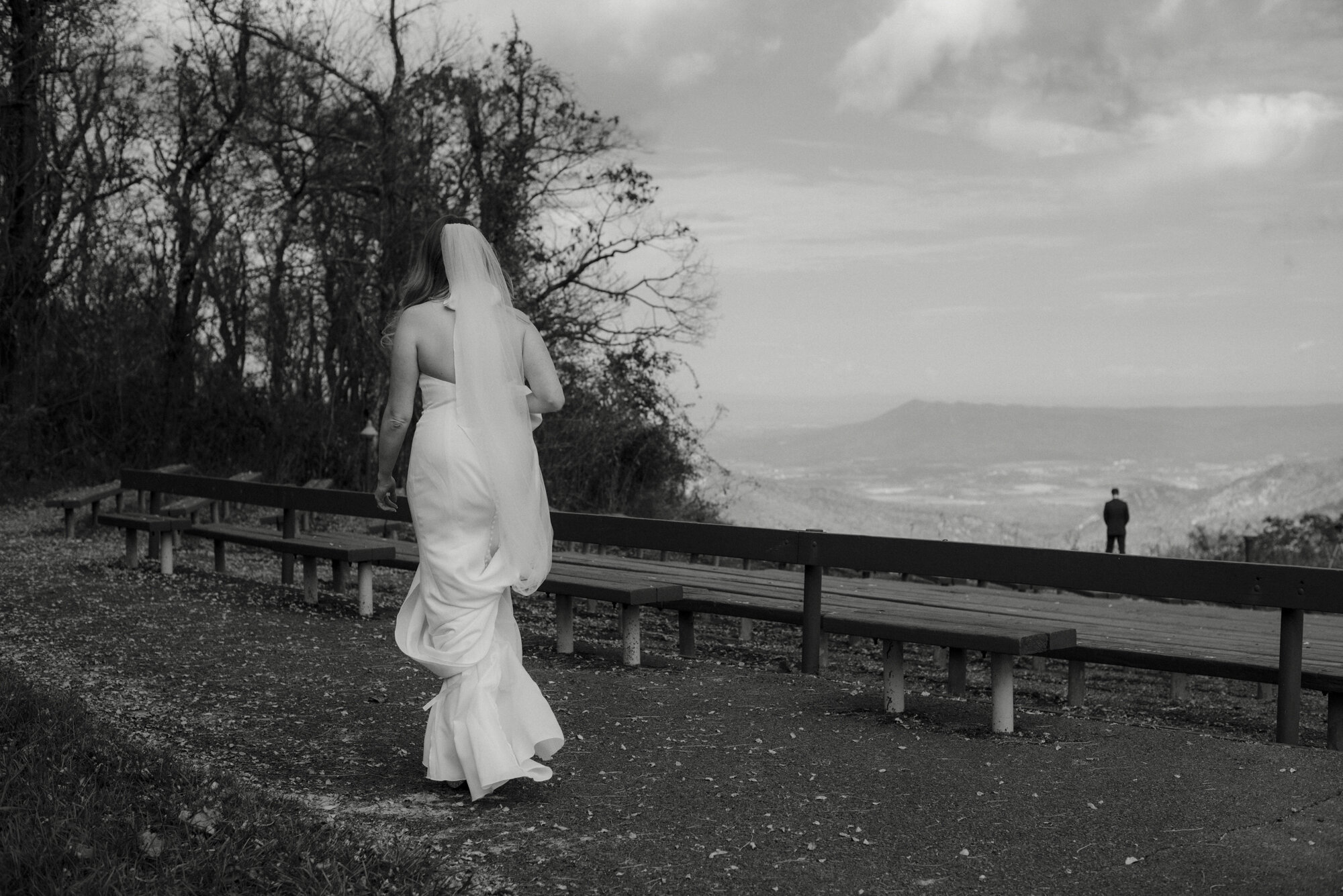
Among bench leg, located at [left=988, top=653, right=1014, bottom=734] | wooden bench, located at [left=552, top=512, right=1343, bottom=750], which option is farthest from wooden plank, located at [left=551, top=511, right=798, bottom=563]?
bench leg, located at [left=988, top=653, right=1014, bottom=734]

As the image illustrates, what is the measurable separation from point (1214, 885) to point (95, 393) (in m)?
18.5

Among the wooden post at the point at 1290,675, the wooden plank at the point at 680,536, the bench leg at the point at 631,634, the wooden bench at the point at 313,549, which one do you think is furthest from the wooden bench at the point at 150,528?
the wooden post at the point at 1290,675

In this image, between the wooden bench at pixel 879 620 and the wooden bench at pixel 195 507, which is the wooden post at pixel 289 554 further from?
the wooden bench at pixel 879 620

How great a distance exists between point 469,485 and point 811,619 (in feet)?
7.92

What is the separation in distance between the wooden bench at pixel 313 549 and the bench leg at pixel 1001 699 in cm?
449

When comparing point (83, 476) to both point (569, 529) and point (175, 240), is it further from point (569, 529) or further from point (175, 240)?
point (569, 529)

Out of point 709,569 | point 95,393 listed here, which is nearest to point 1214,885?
point 709,569

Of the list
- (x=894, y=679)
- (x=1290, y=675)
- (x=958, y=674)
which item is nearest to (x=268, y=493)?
(x=958, y=674)

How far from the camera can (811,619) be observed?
6.53 metres

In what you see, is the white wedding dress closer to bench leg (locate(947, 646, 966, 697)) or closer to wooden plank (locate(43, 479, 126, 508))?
bench leg (locate(947, 646, 966, 697))

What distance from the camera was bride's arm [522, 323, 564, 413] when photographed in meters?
4.79

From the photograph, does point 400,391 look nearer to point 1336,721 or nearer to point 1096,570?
point 1096,570

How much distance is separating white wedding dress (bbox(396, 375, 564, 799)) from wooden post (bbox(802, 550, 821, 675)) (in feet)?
6.89

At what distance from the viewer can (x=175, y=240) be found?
1934 cm
